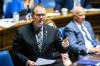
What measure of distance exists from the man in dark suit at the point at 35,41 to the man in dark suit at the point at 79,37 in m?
0.44

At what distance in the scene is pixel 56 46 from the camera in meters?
3.66

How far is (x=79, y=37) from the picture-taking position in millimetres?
4168

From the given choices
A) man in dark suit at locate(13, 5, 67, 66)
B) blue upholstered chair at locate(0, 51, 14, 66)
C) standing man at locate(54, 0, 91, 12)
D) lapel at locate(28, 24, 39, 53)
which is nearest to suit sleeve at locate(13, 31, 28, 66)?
man in dark suit at locate(13, 5, 67, 66)

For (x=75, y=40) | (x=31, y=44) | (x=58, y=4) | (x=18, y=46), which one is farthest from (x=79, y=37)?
(x=58, y=4)

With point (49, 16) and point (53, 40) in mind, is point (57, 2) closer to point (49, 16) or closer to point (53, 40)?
point (49, 16)

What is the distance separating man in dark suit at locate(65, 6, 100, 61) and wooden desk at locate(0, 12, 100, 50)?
2.63 feet

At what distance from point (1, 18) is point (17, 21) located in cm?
37

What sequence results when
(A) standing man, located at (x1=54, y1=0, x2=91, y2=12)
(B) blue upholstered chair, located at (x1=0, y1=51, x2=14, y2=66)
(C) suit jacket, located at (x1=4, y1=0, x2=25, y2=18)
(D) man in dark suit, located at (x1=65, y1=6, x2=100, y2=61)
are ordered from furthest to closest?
1. (A) standing man, located at (x1=54, y1=0, x2=91, y2=12)
2. (C) suit jacket, located at (x1=4, y1=0, x2=25, y2=18)
3. (D) man in dark suit, located at (x1=65, y1=6, x2=100, y2=61)
4. (B) blue upholstered chair, located at (x1=0, y1=51, x2=14, y2=66)

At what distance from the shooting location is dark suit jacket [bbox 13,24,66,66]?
349cm

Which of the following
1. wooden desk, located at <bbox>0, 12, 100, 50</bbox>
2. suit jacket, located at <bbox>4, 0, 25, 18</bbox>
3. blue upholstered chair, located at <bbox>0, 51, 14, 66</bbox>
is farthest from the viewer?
suit jacket, located at <bbox>4, 0, 25, 18</bbox>

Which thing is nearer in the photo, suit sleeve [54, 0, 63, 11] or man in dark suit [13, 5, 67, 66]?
man in dark suit [13, 5, 67, 66]

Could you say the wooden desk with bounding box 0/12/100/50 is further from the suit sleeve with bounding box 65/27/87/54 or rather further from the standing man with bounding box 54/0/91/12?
the suit sleeve with bounding box 65/27/87/54

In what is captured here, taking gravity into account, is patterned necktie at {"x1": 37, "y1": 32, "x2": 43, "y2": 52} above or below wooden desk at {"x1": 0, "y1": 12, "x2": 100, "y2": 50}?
above

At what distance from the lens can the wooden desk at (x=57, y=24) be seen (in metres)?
4.35
